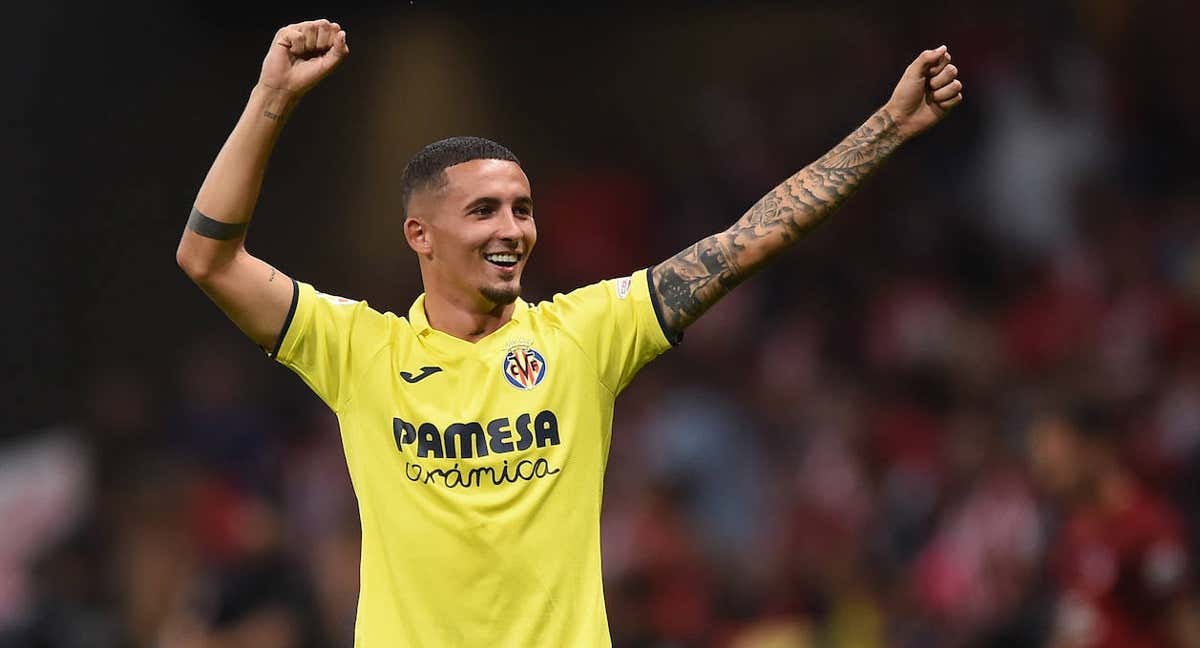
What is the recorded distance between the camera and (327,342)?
165 inches

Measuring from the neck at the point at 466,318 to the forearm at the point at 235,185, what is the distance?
54 centimetres

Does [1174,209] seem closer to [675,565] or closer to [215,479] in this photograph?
[675,565]

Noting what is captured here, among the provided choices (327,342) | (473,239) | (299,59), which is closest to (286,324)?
(327,342)

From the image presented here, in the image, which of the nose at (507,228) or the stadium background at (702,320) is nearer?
the nose at (507,228)

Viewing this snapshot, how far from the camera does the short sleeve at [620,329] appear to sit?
4.20m

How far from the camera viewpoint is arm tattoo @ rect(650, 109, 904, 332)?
4090 mm

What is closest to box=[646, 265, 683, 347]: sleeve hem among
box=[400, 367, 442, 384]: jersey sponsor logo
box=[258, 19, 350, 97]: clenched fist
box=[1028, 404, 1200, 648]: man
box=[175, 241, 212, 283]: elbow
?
box=[400, 367, 442, 384]: jersey sponsor logo

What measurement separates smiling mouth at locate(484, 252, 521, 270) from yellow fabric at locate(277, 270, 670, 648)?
165mm

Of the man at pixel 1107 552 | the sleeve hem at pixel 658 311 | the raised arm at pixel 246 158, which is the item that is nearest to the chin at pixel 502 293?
the sleeve hem at pixel 658 311

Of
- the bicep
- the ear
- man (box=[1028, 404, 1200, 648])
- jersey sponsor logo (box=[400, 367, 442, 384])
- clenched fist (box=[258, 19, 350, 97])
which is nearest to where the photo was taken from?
clenched fist (box=[258, 19, 350, 97])

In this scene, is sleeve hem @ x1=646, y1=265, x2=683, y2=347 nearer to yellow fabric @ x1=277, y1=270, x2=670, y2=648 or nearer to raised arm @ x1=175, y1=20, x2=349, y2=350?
yellow fabric @ x1=277, y1=270, x2=670, y2=648

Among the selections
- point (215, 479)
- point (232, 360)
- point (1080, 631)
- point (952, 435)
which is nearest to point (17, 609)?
point (215, 479)

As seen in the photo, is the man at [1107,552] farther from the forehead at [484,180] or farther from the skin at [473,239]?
the forehead at [484,180]

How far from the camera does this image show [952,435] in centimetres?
898
